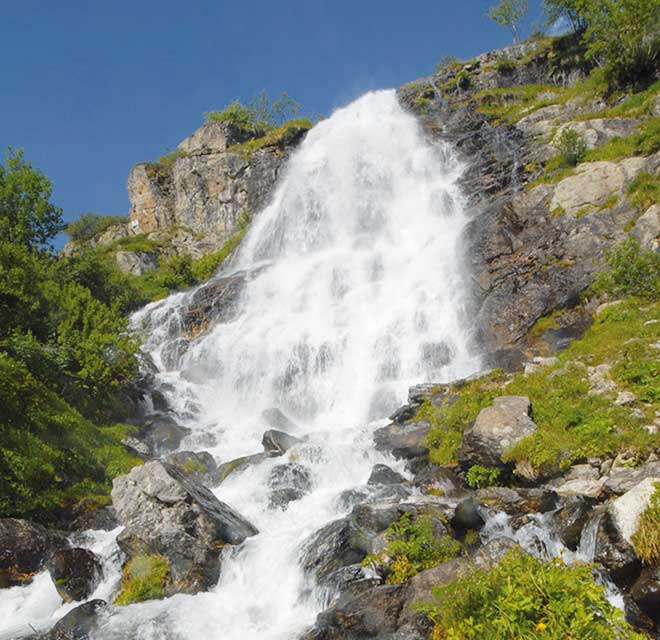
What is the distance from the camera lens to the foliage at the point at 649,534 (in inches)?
256

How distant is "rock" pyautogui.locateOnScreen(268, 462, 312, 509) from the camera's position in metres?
13.3

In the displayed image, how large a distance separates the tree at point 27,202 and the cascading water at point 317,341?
7901mm

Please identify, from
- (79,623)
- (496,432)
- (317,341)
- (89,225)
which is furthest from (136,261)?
(496,432)

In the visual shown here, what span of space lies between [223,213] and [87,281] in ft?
53.6

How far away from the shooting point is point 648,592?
249 inches

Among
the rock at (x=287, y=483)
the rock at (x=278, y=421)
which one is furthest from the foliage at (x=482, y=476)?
the rock at (x=278, y=421)

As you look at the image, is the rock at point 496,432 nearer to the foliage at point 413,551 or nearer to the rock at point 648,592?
the foliage at point 413,551

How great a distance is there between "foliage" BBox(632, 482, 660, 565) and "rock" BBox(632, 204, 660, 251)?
14.2m

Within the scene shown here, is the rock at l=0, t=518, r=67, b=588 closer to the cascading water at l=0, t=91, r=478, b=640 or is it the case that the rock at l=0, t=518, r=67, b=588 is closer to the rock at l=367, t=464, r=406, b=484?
the cascading water at l=0, t=91, r=478, b=640

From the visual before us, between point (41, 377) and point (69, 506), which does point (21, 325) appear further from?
point (69, 506)

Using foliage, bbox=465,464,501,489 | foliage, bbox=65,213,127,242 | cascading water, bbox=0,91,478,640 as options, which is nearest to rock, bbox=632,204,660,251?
cascading water, bbox=0,91,478,640

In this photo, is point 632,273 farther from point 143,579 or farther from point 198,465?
point 143,579

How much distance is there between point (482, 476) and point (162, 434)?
42.5 ft

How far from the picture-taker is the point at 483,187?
30141 millimetres
